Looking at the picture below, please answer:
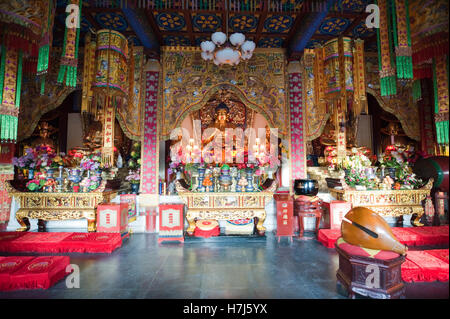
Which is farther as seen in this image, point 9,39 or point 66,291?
point 9,39

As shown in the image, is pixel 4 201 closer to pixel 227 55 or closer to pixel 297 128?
pixel 227 55

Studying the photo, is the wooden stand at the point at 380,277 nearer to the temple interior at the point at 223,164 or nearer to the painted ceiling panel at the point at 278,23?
the temple interior at the point at 223,164

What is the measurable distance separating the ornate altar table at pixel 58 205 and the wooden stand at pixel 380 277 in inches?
162

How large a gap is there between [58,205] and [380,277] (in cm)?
504

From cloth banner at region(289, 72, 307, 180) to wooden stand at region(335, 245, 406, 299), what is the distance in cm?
328

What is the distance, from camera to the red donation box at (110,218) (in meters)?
4.15

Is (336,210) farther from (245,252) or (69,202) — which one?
(69,202)

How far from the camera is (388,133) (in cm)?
728

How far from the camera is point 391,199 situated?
14.7 ft

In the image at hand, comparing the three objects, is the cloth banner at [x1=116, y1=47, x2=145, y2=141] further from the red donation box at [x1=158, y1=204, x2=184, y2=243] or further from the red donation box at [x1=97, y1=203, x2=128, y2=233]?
the red donation box at [x1=158, y1=204, x2=184, y2=243]

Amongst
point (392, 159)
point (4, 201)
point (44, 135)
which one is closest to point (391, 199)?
point (392, 159)
